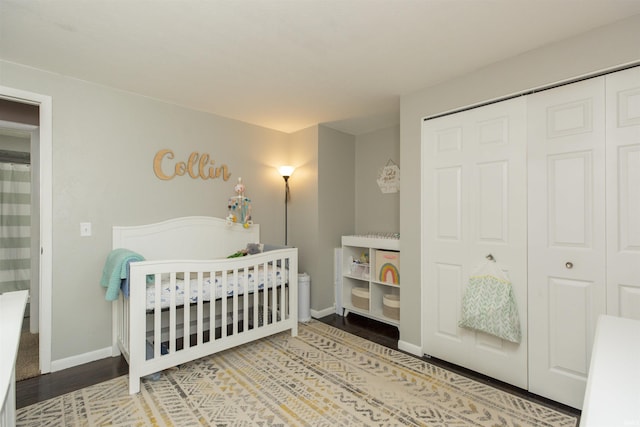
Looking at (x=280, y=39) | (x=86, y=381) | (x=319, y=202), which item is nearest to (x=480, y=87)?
(x=280, y=39)

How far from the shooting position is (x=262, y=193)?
3.59 metres

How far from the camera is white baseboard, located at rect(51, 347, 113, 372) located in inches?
89.9

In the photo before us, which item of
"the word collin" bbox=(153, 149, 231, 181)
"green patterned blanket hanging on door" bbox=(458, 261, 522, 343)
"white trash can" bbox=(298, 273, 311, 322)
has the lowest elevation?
"white trash can" bbox=(298, 273, 311, 322)

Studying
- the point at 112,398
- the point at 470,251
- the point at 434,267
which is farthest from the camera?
the point at 434,267

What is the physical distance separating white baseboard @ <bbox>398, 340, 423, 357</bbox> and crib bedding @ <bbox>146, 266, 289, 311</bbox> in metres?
1.21

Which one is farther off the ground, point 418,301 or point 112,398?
point 418,301

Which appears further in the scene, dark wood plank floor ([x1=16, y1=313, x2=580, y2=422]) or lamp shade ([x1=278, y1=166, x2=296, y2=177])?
lamp shade ([x1=278, y1=166, x2=296, y2=177])

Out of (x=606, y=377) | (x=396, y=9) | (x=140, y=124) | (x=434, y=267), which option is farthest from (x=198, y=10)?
(x=434, y=267)

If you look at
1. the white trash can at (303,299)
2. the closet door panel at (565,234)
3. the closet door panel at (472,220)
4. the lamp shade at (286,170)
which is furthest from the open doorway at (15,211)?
the closet door panel at (565,234)

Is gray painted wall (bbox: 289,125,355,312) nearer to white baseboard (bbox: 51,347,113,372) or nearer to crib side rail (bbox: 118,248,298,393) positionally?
crib side rail (bbox: 118,248,298,393)

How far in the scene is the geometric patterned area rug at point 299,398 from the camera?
1741 mm

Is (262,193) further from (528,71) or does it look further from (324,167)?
(528,71)

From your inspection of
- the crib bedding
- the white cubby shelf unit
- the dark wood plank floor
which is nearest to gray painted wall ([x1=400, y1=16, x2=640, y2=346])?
the white cubby shelf unit

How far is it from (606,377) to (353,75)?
2.18 metres
